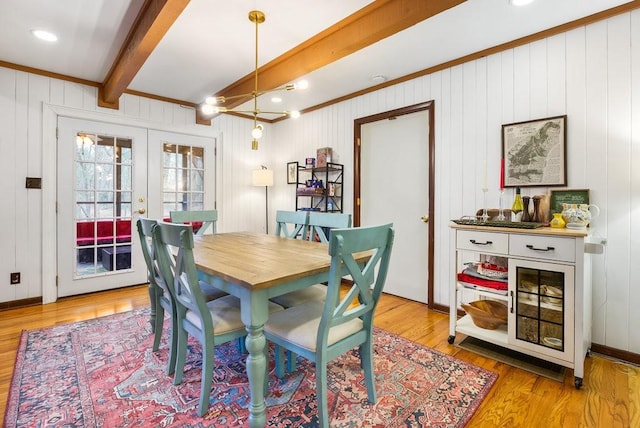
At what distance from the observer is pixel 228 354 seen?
2.16 m

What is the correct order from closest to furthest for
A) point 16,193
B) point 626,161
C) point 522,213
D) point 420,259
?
point 626,161 < point 522,213 < point 16,193 < point 420,259

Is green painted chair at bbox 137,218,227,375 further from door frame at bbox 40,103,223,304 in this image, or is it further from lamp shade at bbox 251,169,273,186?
lamp shade at bbox 251,169,273,186

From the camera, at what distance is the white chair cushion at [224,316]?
160 centimetres

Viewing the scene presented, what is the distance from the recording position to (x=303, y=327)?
1530mm

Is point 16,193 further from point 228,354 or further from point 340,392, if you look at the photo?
point 340,392

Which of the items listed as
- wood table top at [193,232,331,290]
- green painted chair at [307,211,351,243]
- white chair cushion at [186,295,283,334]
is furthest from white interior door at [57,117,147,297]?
white chair cushion at [186,295,283,334]

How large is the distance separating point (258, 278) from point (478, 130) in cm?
235

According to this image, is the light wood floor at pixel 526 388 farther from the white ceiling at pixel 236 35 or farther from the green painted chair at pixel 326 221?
the white ceiling at pixel 236 35

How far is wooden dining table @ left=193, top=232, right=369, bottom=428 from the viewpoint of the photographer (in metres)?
1.38

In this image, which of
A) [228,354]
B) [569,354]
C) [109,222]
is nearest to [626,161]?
[569,354]

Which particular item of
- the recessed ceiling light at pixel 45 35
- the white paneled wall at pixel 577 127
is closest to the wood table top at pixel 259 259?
the white paneled wall at pixel 577 127

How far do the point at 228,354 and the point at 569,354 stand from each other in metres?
2.12

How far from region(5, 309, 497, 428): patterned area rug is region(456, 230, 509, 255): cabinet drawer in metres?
0.77

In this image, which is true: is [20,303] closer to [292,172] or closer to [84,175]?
[84,175]
